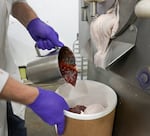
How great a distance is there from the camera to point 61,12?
2.19 meters

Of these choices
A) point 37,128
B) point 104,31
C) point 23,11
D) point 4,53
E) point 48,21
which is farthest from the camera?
point 48,21

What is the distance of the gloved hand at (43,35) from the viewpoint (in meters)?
0.91

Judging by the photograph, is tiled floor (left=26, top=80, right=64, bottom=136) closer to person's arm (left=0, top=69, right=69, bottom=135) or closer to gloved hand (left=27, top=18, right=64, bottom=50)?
gloved hand (left=27, top=18, right=64, bottom=50)

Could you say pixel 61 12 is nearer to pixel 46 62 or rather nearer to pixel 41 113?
pixel 46 62

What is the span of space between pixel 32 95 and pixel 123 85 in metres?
0.33

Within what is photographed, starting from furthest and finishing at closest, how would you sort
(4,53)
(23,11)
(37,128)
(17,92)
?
(37,128) → (23,11) → (4,53) → (17,92)

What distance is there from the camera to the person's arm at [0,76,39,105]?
55 centimetres

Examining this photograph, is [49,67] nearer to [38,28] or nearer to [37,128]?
[38,28]

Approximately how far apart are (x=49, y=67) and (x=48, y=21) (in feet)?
5.06

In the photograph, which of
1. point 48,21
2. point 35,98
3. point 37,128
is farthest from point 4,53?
point 48,21

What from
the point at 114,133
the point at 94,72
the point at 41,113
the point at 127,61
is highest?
the point at 127,61

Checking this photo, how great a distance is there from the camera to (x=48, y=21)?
2.20 metres

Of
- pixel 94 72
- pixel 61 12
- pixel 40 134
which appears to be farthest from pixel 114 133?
pixel 61 12

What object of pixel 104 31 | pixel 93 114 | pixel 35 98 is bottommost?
pixel 93 114
